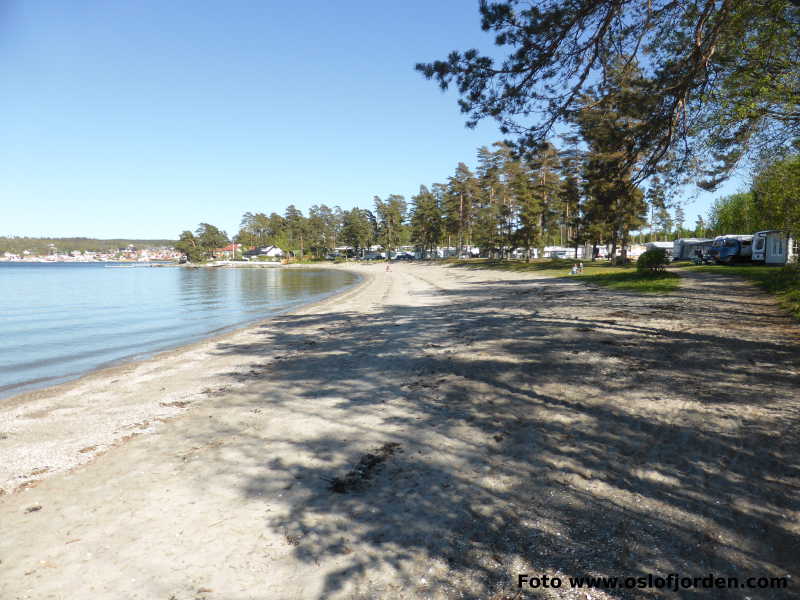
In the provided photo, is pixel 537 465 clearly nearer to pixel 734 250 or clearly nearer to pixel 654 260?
pixel 654 260

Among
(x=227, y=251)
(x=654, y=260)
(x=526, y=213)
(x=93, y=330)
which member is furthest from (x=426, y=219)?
(x=227, y=251)

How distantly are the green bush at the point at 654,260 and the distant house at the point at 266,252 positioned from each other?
435 feet

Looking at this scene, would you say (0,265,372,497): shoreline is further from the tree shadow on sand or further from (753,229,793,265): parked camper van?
(753,229,793,265): parked camper van

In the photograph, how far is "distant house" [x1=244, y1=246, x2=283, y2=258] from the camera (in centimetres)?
14600

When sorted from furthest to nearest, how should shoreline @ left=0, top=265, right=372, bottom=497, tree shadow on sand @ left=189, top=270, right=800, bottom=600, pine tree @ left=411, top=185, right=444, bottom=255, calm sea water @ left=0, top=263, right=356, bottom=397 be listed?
pine tree @ left=411, top=185, right=444, bottom=255, calm sea water @ left=0, top=263, right=356, bottom=397, shoreline @ left=0, top=265, right=372, bottom=497, tree shadow on sand @ left=189, top=270, right=800, bottom=600

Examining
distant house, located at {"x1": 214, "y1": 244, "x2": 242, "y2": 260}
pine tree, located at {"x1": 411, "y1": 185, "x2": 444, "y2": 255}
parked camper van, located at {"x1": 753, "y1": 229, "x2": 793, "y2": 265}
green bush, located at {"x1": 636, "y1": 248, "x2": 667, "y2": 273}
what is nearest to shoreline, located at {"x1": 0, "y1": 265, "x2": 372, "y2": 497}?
green bush, located at {"x1": 636, "y1": 248, "x2": 667, "y2": 273}

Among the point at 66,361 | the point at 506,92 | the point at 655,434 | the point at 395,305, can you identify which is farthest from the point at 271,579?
the point at 395,305

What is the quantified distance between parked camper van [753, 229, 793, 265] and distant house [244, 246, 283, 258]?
5204 inches

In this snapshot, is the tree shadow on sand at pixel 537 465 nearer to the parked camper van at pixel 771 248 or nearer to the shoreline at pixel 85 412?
the shoreline at pixel 85 412

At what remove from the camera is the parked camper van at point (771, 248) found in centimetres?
2904

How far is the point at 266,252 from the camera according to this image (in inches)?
5906

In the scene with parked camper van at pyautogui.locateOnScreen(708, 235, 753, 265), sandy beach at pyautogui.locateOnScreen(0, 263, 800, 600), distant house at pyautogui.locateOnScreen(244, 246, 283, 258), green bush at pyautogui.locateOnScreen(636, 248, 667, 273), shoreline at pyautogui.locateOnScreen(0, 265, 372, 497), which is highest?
distant house at pyautogui.locateOnScreen(244, 246, 283, 258)

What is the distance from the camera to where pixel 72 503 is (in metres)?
4.44

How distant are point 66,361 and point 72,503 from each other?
1183cm
